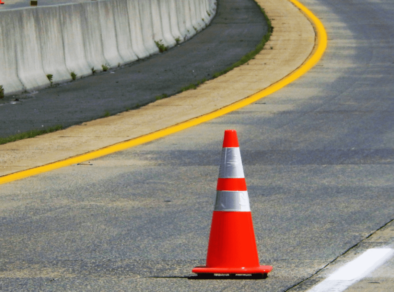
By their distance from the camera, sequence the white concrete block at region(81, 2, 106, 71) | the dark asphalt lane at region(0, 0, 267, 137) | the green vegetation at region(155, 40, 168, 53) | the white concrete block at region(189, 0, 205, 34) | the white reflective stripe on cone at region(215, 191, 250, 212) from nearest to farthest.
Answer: the white reflective stripe on cone at region(215, 191, 250, 212), the dark asphalt lane at region(0, 0, 267, 137), the white concrete block at region(81, 2, 106, 71), the green vegetation at region(155, 40, 168, 53), the white concrete block at region(189, 0, 205, 34)

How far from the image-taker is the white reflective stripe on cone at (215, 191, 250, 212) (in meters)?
5.64

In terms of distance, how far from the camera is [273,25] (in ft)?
85.4

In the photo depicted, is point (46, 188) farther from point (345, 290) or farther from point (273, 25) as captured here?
point (273, 25)

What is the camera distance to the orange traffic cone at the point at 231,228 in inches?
213

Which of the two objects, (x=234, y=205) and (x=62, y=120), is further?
(x=62, y=120)

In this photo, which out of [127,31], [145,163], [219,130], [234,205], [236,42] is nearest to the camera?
[234,205]

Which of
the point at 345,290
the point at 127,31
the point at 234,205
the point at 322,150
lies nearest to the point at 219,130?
the point at 322,150

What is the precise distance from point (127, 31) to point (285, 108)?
6.50 metres

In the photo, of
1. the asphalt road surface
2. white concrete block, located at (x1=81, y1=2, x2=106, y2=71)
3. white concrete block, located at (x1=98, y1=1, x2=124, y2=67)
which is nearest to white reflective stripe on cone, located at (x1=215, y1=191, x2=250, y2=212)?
the asphalt road surface

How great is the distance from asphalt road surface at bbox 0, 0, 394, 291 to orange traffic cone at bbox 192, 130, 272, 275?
0.13 meters

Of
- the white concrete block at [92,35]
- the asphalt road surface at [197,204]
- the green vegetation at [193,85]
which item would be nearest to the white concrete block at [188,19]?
the white concrete block at [92,35]

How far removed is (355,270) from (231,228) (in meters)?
0.84

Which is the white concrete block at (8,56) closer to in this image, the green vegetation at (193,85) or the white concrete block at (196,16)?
the green vegetation at (193,85)

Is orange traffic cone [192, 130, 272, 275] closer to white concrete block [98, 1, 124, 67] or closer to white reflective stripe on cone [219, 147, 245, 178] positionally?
white reflective stripe on cone [219, 147, 245, 178]
